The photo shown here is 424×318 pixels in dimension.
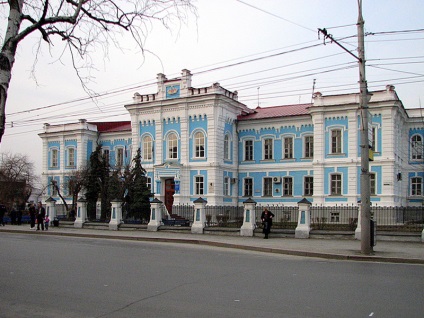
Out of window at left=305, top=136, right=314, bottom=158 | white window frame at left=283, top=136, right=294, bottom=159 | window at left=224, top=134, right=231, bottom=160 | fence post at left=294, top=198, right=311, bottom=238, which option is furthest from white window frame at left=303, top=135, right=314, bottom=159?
fence post at left=294, top=198, right=311, bottom=238

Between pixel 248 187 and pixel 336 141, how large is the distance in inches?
357

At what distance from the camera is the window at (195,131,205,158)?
41125 mm

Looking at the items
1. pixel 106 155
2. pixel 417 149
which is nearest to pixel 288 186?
pixel 417 149

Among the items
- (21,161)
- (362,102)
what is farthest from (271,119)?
(21,161)

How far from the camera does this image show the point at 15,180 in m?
60.8

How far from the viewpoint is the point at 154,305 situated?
841cm

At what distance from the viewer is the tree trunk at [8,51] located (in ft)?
28.1

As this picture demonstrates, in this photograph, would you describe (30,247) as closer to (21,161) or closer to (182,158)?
(182,158)

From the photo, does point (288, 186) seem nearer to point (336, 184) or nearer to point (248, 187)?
point (248, 187)

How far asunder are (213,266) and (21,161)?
5934 centimetres

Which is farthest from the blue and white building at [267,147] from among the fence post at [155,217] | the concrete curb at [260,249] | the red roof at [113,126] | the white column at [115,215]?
the concrete curb at [260,249]

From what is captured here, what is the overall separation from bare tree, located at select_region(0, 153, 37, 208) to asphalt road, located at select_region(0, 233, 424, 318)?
4507cm

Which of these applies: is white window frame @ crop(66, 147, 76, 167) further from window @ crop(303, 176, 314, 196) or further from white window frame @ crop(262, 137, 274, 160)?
window @ crop(303, 176, 314, 196)

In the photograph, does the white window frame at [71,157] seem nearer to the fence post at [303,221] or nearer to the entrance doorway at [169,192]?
the entrance doorway at [169,192]
